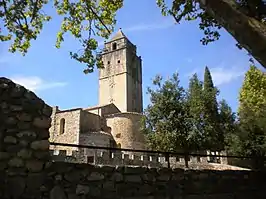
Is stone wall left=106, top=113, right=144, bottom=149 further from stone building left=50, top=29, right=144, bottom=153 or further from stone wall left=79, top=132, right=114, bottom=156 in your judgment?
stone wall left=79, top=132, right=114, bottom=156

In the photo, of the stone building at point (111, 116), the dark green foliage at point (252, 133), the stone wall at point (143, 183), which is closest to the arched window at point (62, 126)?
the stone building at point (111, 116)

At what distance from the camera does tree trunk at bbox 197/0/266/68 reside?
406cm

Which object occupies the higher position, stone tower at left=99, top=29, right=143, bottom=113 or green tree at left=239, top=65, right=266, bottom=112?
stone tower at left=99, top=29, right=143, bottom=113

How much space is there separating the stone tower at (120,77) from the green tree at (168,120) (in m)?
25.2

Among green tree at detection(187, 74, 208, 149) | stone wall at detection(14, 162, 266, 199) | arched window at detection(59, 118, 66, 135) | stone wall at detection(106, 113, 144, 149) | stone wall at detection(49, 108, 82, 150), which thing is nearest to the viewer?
stone wall at detection(14, 162, 266, 199)

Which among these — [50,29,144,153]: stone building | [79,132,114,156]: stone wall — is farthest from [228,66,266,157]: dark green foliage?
[79,132,114,156]: stone wall

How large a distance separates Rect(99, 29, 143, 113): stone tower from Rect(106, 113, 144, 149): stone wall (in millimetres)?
11686

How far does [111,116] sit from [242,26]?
35488 mm

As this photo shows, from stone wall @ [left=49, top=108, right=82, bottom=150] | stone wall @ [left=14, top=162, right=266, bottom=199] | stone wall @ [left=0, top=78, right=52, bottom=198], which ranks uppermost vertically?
stone wall @ [left=49, top=108, right=82, bottom=150]

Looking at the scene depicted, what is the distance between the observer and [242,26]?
4270 millimetres

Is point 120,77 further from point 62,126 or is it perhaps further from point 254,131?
point 254,131

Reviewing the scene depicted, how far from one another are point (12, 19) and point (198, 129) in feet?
56.6

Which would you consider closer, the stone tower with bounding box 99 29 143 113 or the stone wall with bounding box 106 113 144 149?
the stone wall with bounding box 106 113 144 149

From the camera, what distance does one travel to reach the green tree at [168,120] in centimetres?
2330
